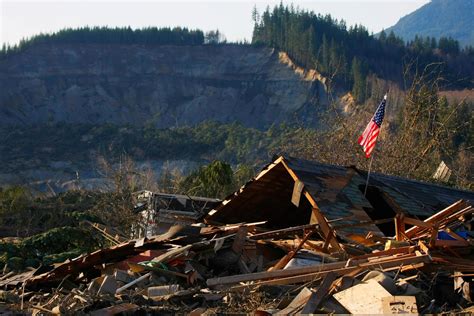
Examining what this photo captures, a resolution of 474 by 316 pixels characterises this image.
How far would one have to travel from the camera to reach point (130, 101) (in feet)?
306

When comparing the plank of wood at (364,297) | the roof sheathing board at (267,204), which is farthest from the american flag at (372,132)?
the plank of wood at (364,297)

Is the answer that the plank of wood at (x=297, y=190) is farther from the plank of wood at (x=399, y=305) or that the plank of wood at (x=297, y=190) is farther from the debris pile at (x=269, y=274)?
the plank of wood at (x=399, y=305)

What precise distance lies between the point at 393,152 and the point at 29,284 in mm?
18242

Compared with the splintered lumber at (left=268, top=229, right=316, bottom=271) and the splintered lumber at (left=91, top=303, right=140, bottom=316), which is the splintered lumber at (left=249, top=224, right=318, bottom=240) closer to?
the splintered lumber at (left=268, top=229, right=316, bottom=271)

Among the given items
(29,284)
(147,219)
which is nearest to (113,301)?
(29,284)

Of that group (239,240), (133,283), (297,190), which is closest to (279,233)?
(239,240)

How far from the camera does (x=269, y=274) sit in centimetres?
894

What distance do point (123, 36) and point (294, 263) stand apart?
314 ft

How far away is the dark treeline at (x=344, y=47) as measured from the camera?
87125 millimetres

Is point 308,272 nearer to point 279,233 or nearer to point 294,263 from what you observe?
point 294,263

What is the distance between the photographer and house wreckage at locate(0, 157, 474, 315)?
8.30 metres

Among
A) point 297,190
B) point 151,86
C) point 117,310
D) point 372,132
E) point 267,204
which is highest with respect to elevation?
point 372,132

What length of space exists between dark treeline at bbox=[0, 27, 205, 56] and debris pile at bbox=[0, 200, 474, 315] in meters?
92.3

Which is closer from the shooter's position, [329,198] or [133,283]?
[133,283]
